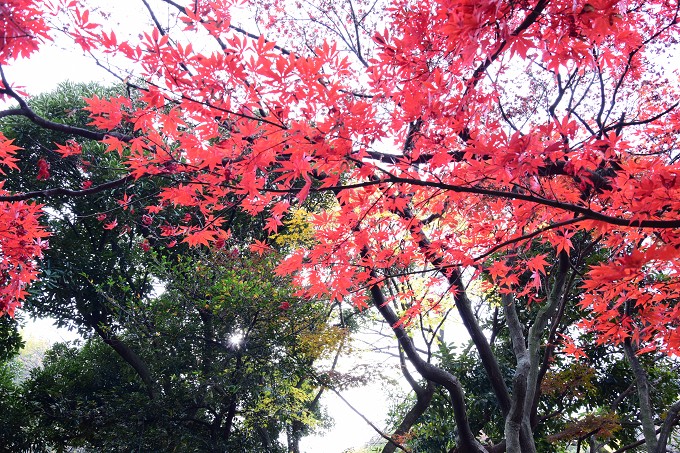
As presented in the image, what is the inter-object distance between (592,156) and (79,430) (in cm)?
737

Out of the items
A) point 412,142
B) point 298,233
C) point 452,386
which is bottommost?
point 452,386

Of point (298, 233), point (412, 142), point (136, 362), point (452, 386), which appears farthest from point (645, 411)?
point (136, 362)

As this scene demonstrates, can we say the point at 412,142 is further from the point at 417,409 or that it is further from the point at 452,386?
the point at 417,409

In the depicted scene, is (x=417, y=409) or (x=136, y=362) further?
(x=417, y=409)

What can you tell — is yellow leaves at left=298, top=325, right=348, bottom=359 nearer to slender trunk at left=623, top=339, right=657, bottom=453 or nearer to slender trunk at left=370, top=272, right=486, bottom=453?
slender trunk at left=370, top=272, right=486, bottom=453

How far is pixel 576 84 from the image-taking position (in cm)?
376

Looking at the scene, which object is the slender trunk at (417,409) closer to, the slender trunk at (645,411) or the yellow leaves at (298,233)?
the yellow leaves at (298,233)

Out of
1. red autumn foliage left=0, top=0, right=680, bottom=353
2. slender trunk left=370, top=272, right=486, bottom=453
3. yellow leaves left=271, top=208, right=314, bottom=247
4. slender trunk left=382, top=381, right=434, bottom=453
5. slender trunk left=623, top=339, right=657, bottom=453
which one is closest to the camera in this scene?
red autumn foliage left=0, top=0, right=680, bottom=353

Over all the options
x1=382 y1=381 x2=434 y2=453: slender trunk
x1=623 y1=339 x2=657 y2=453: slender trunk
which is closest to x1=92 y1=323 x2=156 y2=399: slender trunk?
x1=382 y1=381 x2=434 y2=453: slender trunk

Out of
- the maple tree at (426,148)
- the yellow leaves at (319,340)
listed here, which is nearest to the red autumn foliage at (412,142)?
the maple tree at (426,148)

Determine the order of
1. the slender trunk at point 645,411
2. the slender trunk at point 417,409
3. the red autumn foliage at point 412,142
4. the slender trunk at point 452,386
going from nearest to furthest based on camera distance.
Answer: the red autumn foliage at point 412,142 < the slender trunk at point 645,411 < the slender trunk at point 452,386 < the slender trunk at point 417,409

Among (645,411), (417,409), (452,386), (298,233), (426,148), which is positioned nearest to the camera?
(426,148)

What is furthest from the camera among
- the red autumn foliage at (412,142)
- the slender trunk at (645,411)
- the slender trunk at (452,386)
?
the slender trunk at (452,386)

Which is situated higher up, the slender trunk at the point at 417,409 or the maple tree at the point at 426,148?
the slender trunk at the point at 417,409
